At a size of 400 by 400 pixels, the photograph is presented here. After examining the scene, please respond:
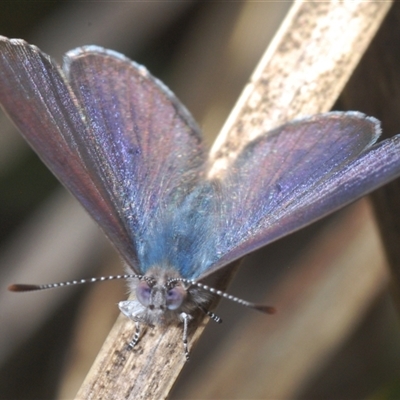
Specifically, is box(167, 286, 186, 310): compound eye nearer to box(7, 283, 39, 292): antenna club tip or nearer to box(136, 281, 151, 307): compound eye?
box(136, 281, 151, 307): compound eye

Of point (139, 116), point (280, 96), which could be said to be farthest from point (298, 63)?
point (139, 116)

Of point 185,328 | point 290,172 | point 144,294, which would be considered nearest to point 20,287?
point 144,294

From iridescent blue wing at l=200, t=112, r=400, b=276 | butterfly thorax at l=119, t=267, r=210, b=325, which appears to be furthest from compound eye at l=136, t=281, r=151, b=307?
iridescent blue wing at l=200, t=112, r=400, b=276

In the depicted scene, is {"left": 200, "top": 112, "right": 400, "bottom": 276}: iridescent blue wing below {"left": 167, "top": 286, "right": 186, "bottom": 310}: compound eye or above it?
above

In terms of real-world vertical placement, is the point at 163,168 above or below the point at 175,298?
above

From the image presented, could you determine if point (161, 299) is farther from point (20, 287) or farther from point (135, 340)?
point (20, 287)

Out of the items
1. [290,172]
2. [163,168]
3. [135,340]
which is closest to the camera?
[135,340]
